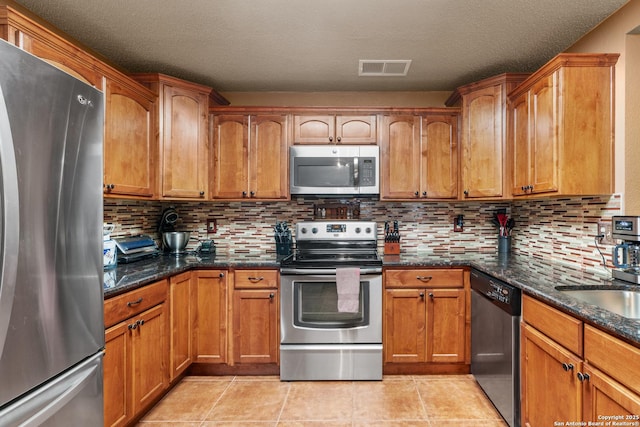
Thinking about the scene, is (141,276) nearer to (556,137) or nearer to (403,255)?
(403,255)

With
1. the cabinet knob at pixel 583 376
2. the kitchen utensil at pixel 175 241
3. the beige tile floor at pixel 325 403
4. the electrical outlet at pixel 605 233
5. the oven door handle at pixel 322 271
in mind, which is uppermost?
the electrical outlet at pixel 605 233

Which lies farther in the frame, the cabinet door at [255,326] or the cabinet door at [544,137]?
the cabinet door at [255,326]

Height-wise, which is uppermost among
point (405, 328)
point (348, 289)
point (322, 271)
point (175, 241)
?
point (175, 241)

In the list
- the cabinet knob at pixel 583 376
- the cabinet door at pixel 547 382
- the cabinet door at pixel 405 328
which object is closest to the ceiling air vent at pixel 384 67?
the cabinet door at pixel 405 328

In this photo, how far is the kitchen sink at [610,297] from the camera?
1.67m

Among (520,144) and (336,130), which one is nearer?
(520,144)

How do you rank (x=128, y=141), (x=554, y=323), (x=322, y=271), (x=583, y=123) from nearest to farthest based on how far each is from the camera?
(x=554, y=323) → (x=583, y=123) → (x=128, y=141) → (x=322, y=271)

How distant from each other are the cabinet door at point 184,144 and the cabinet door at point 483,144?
2.20 meters

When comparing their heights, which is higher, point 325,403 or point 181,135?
point 181,135

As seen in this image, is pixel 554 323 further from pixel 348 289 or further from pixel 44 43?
pixel 44 43

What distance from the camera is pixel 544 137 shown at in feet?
7.13

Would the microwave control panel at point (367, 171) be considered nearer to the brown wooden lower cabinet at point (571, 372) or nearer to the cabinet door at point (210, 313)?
the cabinet door at point (210, 313)

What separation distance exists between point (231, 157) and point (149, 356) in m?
1.66

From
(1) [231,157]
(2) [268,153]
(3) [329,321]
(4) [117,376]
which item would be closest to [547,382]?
(3) [329,321]
